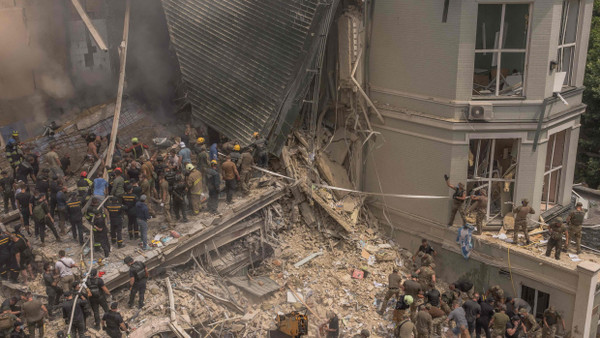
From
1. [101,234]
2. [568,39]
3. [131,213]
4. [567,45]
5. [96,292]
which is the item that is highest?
[568,39]

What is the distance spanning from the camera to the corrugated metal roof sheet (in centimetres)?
1630

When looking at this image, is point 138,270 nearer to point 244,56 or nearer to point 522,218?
point 244,56

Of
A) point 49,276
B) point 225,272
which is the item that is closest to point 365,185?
point 225,272

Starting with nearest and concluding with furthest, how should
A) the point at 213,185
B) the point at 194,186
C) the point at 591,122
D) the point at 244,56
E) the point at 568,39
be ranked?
the point at 194,186 < the point at 213,185 < the point at 568,39 < the point at 244,56 < the point at 591,122

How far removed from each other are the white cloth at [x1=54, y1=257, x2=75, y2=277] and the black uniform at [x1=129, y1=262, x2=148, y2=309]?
4.31 feet

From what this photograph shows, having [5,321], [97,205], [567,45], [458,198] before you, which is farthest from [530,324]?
[5,321]

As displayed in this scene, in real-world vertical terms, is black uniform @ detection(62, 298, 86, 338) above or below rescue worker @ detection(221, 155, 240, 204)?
below

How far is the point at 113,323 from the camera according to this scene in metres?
11.7

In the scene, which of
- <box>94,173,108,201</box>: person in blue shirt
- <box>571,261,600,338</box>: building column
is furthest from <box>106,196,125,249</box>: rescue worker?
<box>571,261,600,338</box>: building column

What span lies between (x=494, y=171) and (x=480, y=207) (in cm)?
177

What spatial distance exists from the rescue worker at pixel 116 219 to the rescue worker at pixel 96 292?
1.54 meters

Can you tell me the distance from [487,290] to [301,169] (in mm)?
5845

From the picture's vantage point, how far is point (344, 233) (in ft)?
54.4

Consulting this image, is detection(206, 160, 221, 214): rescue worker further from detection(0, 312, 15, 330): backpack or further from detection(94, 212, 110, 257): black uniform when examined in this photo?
detection(0, 312, 15, 330): backpack
